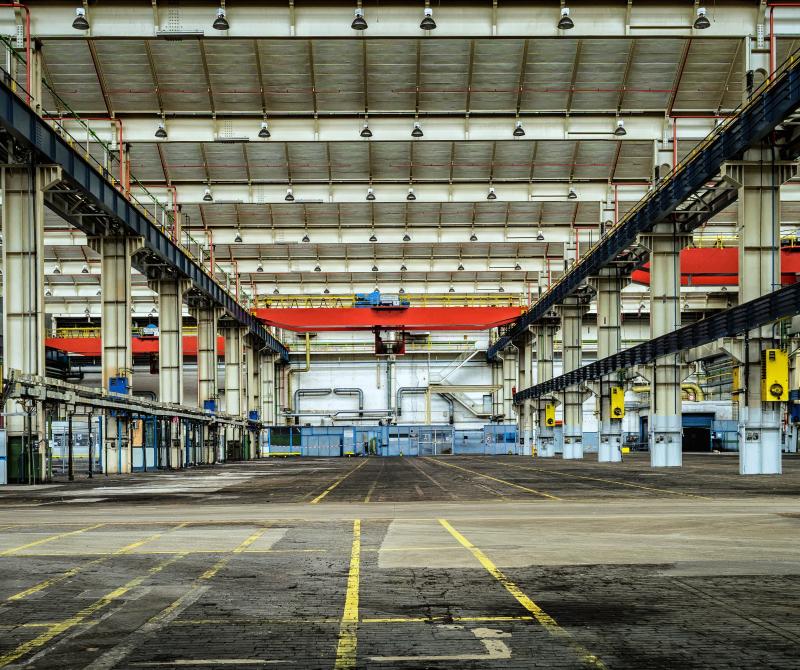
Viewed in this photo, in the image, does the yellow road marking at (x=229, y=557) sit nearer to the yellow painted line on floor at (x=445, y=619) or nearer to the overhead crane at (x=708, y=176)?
the yellow painted line on floor at (x=445, y=619)

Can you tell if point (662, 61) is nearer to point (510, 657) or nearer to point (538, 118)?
point (538, 118)

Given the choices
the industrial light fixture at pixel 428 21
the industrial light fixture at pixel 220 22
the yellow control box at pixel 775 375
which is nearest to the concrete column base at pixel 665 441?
the yellow control box at pixel 775 375

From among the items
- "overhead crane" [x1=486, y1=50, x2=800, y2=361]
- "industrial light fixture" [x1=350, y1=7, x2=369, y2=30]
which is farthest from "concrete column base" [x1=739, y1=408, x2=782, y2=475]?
"industrial light fixture" [x1=350, y1=7, x2=369, y2=30]

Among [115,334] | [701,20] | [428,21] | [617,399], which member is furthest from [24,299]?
[617,399]

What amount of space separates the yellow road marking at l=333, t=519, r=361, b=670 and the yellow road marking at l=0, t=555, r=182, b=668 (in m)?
2.10

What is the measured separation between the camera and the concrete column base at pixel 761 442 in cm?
3073

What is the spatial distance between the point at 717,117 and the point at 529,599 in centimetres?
3989

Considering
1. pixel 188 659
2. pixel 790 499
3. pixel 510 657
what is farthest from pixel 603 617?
pixel 790 499

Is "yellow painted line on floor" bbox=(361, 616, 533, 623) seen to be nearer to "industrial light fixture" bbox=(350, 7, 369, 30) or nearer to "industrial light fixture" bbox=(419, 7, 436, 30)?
"industrial light fixture" bbox=(419, 7, 436, 30)

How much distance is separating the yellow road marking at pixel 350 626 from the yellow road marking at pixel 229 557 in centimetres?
147

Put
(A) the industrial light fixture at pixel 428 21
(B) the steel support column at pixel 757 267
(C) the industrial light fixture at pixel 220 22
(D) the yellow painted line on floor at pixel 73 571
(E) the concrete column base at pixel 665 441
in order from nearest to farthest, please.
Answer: (D) the yellow painted line on floor at pixel 73 571
(B) the steel support column at pixel 757 267
(A) the industrial light fixture at pixel 428 21
(C) the industrial light fixture at pixel 220 22
(E) the concrete column base at pixel 665 441

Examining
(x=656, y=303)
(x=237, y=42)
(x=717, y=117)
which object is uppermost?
(x=237, y=42)

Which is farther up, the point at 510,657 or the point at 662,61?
the point at 662,61

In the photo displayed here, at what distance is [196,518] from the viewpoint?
17.5 metres
